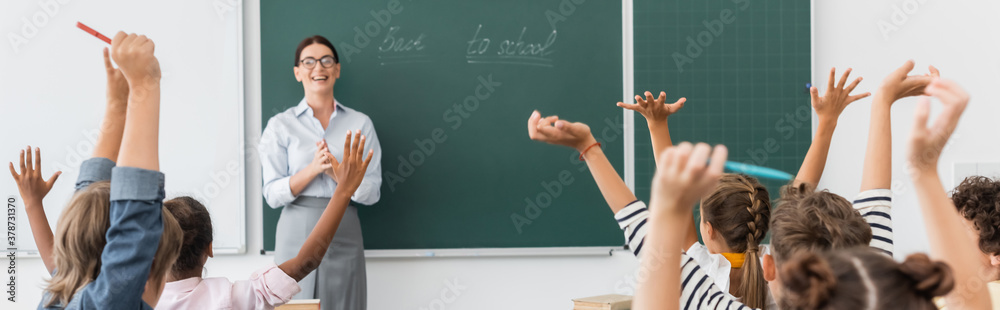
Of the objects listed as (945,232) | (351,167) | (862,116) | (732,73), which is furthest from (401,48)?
(945,232)

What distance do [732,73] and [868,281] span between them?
3.02 meters

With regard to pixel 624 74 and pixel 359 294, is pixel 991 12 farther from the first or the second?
pixel 359 294

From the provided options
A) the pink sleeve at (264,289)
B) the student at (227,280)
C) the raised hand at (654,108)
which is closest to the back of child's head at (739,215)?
the raised hand at (654,108)

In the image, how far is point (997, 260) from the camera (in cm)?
182

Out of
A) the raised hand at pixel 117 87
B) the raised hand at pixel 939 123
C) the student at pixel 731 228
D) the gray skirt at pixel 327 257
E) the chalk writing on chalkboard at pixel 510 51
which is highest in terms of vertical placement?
the chalk writing on chalkboard at pixel 510 51

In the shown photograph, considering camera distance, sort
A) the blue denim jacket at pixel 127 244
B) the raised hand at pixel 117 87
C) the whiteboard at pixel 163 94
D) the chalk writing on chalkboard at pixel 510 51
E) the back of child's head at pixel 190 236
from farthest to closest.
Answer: the chalk writing on chalkboard at pixel 510 51 < the whiteboard at pixel 163 94 < the back of child's head at pixel 190 236 < the raised hand at pixel 117 87 < the blue denim jacket at pixel 127 244

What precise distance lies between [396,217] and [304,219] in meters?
0.48

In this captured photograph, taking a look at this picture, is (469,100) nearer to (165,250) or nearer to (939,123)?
(165,250)

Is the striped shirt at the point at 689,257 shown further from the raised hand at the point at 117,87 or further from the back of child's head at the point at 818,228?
the raised hand at the point at 117,87

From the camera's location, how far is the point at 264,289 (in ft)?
5.65

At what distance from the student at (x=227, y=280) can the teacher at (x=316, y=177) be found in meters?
1.53

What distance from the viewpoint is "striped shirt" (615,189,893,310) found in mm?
1200

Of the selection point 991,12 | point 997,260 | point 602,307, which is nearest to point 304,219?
point 602,307

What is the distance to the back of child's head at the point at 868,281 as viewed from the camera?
0.86 metres
